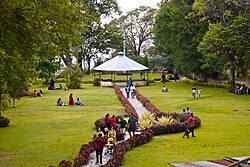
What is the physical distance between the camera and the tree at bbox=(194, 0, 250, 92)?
34031 mm

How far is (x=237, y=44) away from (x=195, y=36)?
9441mm

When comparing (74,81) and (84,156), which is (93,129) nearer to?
(84,156)

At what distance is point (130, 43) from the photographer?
3506 inches

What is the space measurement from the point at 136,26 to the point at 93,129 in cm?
6686

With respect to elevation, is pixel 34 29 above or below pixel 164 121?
above

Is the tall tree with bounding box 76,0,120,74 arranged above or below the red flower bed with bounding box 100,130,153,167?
above

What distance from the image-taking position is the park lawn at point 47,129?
53.6 feet

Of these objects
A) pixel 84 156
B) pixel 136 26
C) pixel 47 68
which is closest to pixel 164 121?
pixel 84 156

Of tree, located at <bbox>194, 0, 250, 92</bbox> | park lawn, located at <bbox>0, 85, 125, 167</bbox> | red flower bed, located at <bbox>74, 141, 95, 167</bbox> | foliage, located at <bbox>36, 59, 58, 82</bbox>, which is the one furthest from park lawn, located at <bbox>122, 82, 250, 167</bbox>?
foliage, located at <bbox>36, 59, 58, 82</bbox>

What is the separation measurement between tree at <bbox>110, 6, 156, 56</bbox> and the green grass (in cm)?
5171

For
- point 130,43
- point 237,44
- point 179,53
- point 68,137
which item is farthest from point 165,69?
point 68,137

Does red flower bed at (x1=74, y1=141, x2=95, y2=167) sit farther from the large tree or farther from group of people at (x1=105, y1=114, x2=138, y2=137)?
the large tree

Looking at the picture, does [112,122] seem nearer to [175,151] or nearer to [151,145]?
[151,145]

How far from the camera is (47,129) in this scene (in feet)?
73.7
